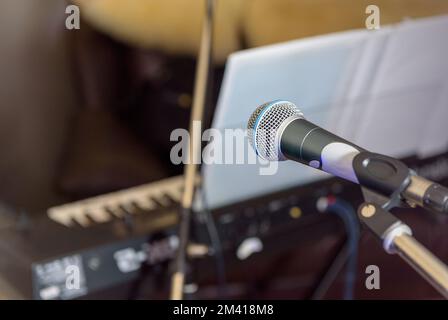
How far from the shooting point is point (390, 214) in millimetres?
567

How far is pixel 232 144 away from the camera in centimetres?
99

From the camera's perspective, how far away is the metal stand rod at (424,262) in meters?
0.54

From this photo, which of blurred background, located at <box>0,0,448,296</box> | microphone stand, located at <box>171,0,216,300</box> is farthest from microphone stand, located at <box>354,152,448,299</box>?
blurred background, located at <box>0,0,448,296</box>

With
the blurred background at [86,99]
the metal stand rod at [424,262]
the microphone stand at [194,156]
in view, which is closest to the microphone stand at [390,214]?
the metal stand rod at [424,262]

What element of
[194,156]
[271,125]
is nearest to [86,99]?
[194,156]

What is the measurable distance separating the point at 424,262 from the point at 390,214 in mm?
45

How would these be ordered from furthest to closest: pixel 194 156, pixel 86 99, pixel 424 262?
pixel 86 99 < pixel 194 156 < pixel 424 262

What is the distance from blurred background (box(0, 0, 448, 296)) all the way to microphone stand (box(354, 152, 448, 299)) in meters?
1.00

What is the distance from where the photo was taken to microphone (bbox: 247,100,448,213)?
55cm

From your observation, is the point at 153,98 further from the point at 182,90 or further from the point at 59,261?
the point at 59,261

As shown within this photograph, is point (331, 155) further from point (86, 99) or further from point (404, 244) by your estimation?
point (86, 99)

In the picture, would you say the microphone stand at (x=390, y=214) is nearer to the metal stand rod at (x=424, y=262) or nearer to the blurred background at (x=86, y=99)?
the metal stand rod at (x=424, y=262)

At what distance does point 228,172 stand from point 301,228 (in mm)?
187
